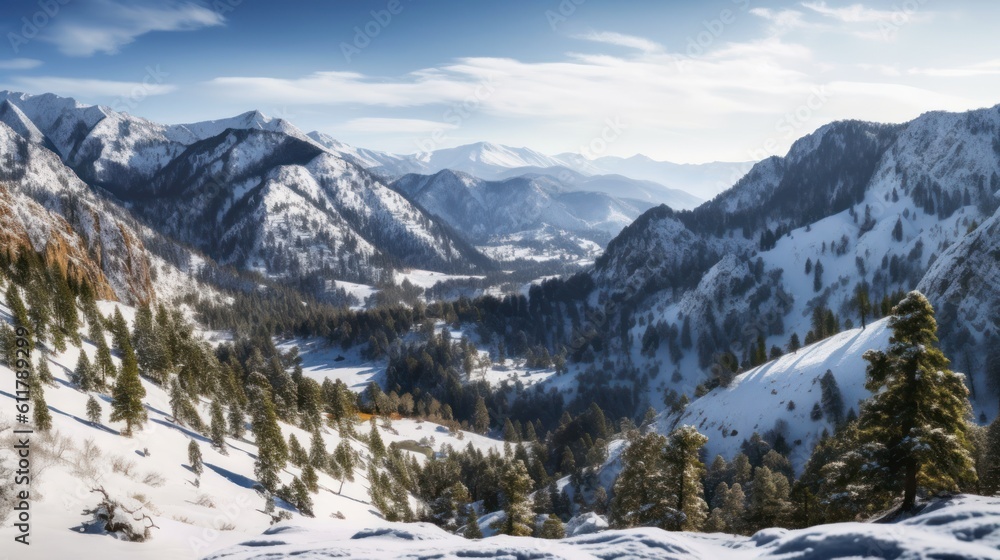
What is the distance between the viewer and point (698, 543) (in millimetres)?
20875

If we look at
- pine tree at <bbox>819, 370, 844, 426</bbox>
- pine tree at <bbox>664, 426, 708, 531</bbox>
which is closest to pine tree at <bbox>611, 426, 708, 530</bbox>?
pine tree at <bbox>664, 426, 708, 531</bbox>

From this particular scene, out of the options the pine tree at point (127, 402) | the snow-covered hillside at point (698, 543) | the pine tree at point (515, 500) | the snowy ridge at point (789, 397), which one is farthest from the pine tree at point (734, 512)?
the pine tree at point (127, 402)

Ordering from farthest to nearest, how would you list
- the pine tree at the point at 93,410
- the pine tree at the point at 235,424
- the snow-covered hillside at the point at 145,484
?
1. the pine tree at the point at 235,424
2. the pine tree at the point at 93,410
3. the snow-covered hillside at the point at 145,484

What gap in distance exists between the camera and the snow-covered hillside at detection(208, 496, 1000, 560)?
16.2 meters

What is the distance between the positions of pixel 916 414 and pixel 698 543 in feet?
41.1

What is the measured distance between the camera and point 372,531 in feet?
74.6

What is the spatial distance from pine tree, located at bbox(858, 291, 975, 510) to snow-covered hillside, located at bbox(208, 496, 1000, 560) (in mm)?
1572

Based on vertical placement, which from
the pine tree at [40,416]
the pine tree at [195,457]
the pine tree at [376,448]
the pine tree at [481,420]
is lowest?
the pine tree at [481,420]

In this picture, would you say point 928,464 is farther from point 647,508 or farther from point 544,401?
point 544,401

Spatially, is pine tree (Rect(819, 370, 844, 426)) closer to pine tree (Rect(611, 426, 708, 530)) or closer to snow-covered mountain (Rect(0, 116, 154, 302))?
pine tree (Rect(611, 426, 708, 530))

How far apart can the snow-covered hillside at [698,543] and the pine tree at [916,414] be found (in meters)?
1.57

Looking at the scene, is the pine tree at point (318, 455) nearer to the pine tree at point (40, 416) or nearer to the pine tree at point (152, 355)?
the pine tree at point (152, 355)

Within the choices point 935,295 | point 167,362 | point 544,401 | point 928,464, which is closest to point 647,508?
point 928,464

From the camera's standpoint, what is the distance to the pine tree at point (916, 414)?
2211cm
